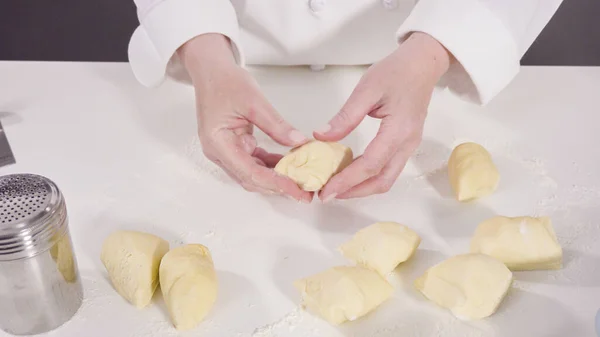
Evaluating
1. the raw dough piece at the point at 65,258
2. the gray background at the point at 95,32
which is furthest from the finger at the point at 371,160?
the gray background at the point at 95,32

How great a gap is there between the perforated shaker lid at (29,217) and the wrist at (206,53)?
0.96ft

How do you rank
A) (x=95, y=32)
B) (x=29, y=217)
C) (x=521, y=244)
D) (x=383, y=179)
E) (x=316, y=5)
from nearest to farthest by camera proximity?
(x=29, y=217), (x=521, y=244), (x=383, y=179), (x=316, y=5), (x=95, y=32)

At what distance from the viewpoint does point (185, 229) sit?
100cm

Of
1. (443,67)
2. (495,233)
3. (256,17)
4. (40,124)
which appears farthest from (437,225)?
(40,124)

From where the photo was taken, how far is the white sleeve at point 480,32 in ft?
3.37

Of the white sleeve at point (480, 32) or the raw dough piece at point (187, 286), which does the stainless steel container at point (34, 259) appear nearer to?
the raw dough piece at point (187, 286)

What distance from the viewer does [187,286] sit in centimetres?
84

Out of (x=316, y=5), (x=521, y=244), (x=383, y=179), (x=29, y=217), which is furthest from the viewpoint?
(x=316, y=5)

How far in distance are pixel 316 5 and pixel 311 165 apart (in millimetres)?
324

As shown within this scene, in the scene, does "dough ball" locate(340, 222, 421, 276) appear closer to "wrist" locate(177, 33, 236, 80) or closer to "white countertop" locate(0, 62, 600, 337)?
"white countertop" locate(0, 62, 600, 337)

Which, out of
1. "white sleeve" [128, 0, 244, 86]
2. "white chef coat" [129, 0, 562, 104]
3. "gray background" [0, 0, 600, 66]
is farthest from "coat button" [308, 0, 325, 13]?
"gray background" [0, 0, 600, 66]

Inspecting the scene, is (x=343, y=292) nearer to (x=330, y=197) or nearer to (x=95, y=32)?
(x=330, y=197)

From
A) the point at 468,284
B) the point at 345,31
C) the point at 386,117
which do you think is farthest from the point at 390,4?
the point at 468,284

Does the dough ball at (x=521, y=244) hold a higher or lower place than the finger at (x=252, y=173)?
lower
